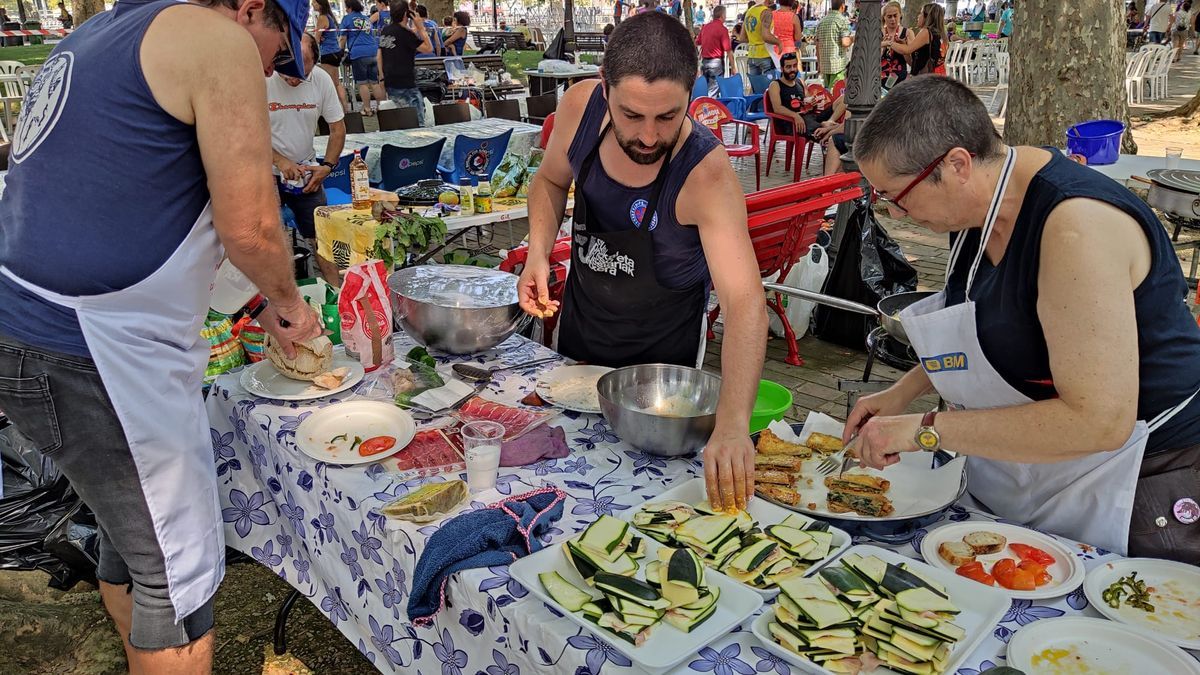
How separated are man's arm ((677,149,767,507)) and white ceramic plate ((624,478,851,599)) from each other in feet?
0.11

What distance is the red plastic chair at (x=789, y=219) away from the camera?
4344mm

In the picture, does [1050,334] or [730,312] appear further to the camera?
[730,312]

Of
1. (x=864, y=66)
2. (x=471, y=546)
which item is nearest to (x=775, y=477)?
(x=471, y=546)

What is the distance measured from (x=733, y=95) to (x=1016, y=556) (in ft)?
34.9

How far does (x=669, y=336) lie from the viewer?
2449 mm

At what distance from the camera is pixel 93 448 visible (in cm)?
164

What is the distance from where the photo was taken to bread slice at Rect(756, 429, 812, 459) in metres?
1.83

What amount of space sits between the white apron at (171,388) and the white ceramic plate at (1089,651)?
61.5 inches

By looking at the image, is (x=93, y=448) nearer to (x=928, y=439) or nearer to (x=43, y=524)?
(x=43, y=524)

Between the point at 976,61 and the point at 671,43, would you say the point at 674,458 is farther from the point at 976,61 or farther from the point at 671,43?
the point at 976,61

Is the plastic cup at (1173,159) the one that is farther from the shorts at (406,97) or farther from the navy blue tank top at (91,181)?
the shorts at (406,97)

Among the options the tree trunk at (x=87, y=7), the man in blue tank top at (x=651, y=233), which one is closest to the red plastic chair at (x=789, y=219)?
the man in blue tank top at (x=651, y=233)

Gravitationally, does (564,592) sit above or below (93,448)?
below

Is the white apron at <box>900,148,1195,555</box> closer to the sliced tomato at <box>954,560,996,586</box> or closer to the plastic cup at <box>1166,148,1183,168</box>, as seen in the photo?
the sliced tomato at <box>954,560,996,586</box>
